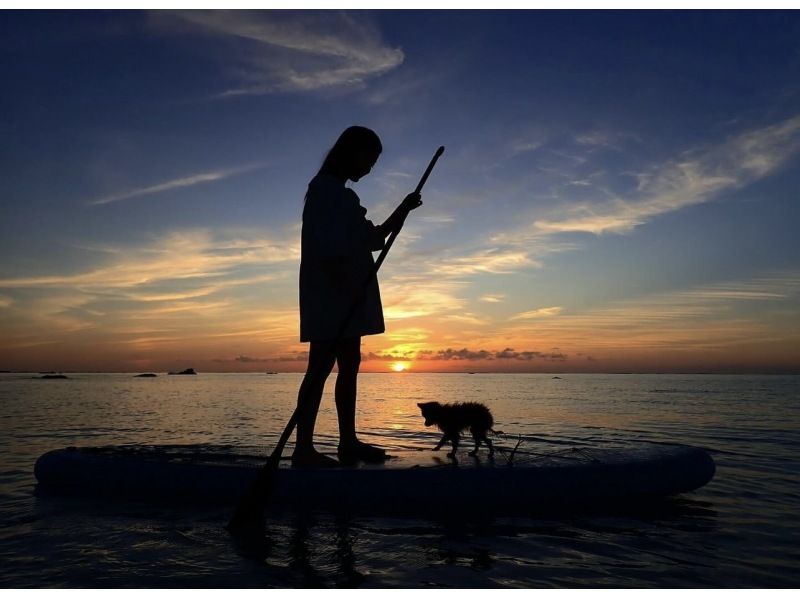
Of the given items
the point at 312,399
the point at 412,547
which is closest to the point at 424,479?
the point at 412,547

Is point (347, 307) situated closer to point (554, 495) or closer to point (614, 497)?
point (554, 495)

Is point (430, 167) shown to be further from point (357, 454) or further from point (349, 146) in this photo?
point (357, 454)

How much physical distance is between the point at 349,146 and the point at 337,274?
1.28 meters

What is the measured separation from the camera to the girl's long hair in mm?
5051

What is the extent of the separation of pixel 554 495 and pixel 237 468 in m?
3.03

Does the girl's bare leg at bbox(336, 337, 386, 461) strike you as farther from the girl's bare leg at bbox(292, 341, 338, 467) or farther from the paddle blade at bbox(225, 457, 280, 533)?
the paddle blade at bbox(225, 457, 280, 533)

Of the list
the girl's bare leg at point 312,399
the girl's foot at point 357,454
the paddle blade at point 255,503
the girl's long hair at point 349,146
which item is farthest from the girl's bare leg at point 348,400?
the girl's long hair at point 349,146

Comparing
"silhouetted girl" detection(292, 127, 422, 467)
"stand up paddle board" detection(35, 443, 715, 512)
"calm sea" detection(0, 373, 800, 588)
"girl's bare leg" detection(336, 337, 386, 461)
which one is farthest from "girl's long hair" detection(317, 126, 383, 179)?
"calm sea" detection(0, 373, 800, 588)

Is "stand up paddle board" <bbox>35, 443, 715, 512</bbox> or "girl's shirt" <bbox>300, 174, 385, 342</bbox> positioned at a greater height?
"girl's shirt" <bbox>300, 174, 385, 342</bbox>

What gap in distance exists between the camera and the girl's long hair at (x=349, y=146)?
16.6 ft

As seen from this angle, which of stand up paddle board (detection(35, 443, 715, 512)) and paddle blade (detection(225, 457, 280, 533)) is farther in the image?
stand up paddle board (detection(35, 443, 715, 512))

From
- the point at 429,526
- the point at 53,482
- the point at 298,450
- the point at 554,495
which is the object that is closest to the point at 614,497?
the point at 554,495

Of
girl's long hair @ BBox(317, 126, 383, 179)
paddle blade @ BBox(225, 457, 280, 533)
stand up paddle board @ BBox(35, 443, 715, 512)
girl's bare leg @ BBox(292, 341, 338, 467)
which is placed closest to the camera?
paddle blade @ BBox(225, 457, 280, 533)

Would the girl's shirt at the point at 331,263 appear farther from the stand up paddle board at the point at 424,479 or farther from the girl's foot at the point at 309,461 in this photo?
the stand up paddle board at the point at 424,479
